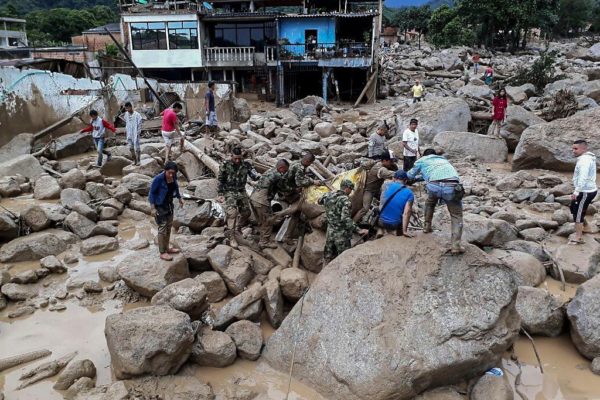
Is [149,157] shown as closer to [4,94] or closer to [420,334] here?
[4,94]

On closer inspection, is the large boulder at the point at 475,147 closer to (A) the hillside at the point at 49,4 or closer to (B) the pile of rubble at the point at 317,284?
(B) the pile of rubble at the point at 317,284

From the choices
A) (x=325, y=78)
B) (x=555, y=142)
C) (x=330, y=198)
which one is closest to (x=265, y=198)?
(x=330, y=198)

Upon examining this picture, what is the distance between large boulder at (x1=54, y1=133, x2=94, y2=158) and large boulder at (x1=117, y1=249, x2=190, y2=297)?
29.0ft

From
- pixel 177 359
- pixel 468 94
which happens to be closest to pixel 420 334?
pixel 177 359

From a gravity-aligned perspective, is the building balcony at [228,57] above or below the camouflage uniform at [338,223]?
above

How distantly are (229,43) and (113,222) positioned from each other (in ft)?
67.3

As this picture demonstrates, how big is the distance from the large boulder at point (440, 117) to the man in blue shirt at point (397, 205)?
843 cm

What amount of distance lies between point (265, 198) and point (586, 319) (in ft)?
16.0

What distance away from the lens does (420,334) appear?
5.39 meters

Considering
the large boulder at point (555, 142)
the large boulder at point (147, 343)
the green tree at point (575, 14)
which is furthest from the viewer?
the green tree at point (575, 14)

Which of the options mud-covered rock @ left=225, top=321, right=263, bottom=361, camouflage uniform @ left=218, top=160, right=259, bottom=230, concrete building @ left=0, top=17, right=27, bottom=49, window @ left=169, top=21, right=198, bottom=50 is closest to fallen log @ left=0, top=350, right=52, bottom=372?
mud-covered rock @ left=225, top=321, right=263, bottom=361

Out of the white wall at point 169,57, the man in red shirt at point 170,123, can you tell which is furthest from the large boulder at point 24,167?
the white wall at point 169,57

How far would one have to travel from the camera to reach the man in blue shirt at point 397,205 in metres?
6.41

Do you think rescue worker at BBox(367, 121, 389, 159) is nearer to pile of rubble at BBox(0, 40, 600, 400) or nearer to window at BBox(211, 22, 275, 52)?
pile of rubble at BBox(0, 40, 600, 400)
